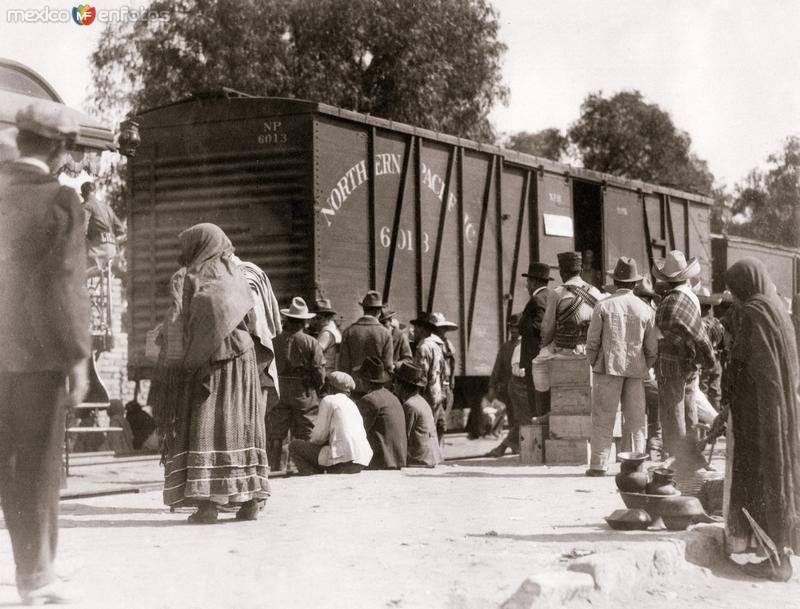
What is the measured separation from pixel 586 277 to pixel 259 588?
363 inches

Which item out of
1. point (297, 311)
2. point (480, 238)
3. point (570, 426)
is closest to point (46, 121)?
point (297, 311)

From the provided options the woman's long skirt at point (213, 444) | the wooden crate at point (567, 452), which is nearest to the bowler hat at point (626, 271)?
the wooden crate at point (567, 452)

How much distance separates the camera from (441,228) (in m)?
14.3

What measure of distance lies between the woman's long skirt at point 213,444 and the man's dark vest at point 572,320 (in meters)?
4.45

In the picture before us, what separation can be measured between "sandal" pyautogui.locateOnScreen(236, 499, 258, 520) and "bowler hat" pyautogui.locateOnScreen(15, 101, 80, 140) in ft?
10.1

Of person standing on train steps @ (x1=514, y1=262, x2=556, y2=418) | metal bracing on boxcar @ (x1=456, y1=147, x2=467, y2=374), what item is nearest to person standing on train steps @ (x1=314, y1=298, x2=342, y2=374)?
person standing on train steps @ (x1=514, y1=262, x2=556, y2=418)

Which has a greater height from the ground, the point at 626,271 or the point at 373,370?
the point at 626,271

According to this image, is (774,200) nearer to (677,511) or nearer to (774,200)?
(774,200)

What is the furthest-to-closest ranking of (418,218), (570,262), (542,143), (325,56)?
(542,143), (325,56), (418,218), (570,262)

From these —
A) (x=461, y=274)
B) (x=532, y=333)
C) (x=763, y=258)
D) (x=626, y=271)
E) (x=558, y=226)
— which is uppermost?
(x=763, y=258)

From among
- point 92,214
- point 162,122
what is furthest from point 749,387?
point 162,122

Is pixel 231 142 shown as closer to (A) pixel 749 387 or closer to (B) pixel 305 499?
(B) pixel 305 499

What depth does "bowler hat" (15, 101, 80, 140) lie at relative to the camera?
4.25 m

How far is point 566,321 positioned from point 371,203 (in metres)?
3.41
